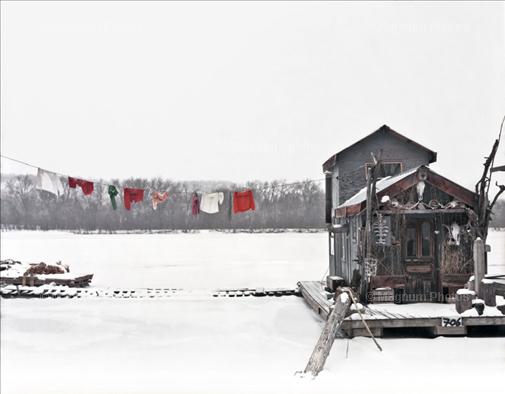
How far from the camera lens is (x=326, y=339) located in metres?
6.17

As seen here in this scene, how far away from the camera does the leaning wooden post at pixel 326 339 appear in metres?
5.91

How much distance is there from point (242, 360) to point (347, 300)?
147cm

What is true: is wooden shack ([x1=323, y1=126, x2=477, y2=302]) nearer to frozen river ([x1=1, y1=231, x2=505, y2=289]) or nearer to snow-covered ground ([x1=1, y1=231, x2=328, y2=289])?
frozen river ([x1=1, y1=231, x2=505, y2=289])

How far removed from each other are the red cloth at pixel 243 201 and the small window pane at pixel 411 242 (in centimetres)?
390

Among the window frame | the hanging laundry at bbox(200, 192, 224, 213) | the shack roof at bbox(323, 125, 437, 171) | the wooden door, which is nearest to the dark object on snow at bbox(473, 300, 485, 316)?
the wooden door

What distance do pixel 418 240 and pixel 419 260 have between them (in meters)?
0.34

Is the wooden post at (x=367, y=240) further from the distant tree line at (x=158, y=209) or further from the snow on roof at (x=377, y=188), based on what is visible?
the distant tree line at (x=158, y=209)

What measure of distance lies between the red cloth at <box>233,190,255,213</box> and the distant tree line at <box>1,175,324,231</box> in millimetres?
540

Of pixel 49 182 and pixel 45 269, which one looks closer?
pixel 49 182

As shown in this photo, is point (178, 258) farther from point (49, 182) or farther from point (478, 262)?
point (478, 262)

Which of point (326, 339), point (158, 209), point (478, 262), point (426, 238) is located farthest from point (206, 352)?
point (158, 209)

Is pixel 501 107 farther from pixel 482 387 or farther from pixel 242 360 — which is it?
pixel 242 360

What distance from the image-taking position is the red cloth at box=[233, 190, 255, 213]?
12047 mm

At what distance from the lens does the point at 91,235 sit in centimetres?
2269
